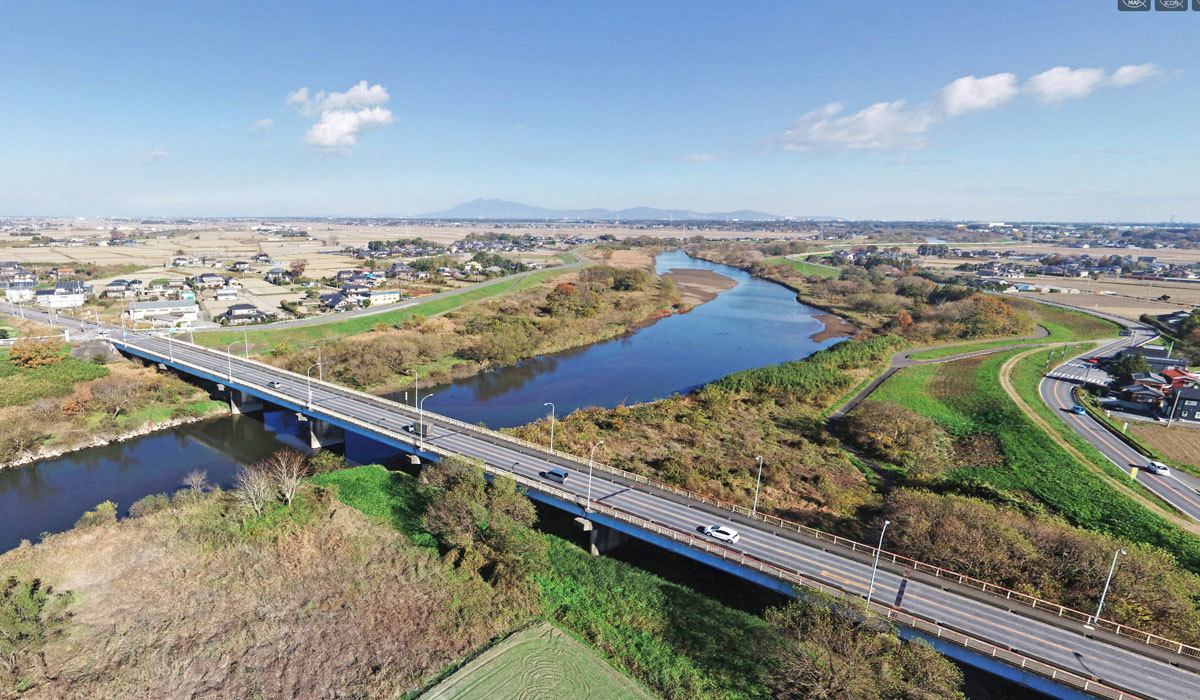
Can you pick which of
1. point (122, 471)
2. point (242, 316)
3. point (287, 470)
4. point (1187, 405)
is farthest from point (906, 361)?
point (242, 316)

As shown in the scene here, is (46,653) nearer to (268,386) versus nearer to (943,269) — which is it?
(268,386)

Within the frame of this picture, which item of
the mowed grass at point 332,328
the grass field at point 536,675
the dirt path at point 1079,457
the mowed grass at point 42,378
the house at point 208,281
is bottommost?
the grass field at point 536,675

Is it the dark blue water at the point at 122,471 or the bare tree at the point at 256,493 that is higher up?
the bare tree at the point at 256,493

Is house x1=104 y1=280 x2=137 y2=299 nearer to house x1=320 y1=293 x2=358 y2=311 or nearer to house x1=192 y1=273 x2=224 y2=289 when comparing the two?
house x1=192 y1=273 x2=224 y2=289

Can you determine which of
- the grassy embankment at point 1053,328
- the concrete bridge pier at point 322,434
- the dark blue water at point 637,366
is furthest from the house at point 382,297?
the grassy embankment at point 1053,328

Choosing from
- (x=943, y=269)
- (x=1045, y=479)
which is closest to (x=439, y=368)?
(x=1045, y=479)

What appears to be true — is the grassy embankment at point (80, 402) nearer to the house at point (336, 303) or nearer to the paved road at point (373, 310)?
the paved road at point (373, 310)

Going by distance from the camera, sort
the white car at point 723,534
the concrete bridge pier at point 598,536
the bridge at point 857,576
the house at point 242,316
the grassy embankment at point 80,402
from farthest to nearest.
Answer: the house at point 242,316 → the grassy embankment at point 80,402 → the concrete bridge pier at point 598,536 → the white car at point 723,534 → the bridge at point 857,576

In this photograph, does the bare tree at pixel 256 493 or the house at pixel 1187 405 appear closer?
the bare tree at pixel 256 493
